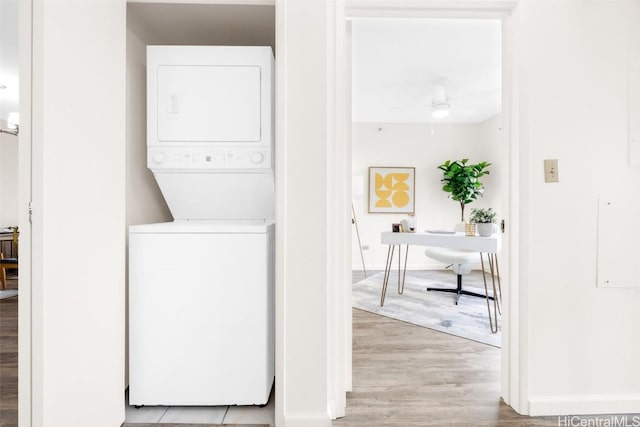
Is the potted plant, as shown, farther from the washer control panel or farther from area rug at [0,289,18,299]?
area rug at [0,289,18,299]

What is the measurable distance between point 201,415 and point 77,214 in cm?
110

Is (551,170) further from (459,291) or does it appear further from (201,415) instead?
(459,291)

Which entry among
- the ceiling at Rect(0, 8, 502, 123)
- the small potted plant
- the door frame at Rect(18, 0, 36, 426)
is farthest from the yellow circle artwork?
the door frame at Rect(18, 0, 36, 426)

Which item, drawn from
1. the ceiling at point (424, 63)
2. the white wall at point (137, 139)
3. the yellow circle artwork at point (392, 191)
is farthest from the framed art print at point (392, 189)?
the white wall at point (137, 139)

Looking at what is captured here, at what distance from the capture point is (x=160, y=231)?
1663 mm

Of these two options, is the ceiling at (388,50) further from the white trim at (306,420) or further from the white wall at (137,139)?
the white trim at (306,420)

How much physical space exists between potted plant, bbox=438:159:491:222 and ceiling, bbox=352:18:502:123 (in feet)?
2.61

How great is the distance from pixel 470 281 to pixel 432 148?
7.57ft

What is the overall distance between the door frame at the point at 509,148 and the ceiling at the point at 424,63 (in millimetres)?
1017

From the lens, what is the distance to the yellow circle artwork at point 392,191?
5.77 meters

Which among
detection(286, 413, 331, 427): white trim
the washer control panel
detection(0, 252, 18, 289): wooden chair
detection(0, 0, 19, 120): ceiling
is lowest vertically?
detection(286, 413, 331, 427): white trim

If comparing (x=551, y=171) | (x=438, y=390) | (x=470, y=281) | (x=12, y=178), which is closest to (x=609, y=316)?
(x=551, y=171)

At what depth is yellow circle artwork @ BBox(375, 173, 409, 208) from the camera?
227 inches

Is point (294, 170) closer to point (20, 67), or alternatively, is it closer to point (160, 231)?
point (160, 231)
